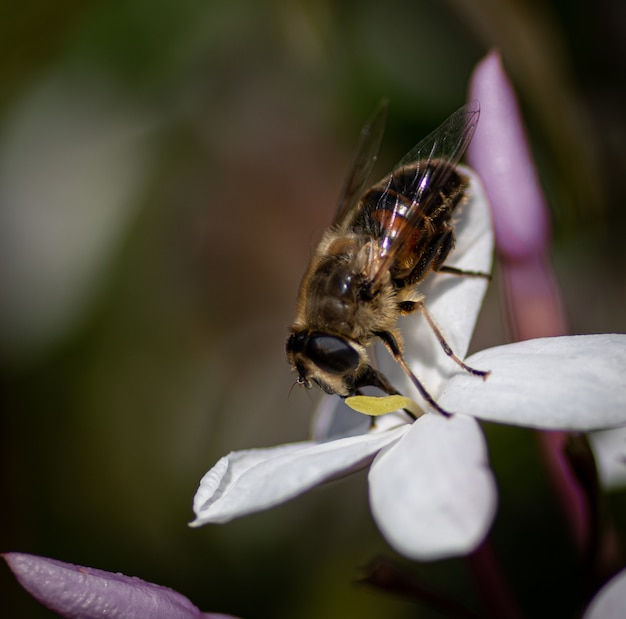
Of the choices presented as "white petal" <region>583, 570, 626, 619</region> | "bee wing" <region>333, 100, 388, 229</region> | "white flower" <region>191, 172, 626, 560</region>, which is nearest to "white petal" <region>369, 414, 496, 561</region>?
"white flower" <region>191, 172, 626, 560</region>

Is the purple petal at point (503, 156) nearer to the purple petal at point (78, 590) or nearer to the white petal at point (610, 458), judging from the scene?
the white petal at point (610, 458)

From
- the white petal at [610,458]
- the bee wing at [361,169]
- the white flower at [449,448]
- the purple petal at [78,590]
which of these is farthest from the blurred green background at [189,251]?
the purple petal at [78,590]

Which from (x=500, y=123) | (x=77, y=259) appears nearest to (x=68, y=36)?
(x=77, y=259)

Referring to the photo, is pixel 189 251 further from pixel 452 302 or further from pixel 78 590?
pixel 78 590

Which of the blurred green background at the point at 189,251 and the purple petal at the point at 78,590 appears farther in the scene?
the blurred green background at the point at 189,251

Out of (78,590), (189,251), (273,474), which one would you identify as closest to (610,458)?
(273,474)
